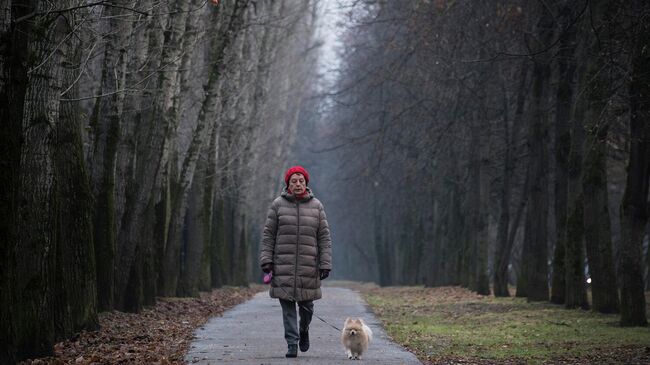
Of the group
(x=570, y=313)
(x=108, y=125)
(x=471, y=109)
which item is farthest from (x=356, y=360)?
(x=471, y=109)

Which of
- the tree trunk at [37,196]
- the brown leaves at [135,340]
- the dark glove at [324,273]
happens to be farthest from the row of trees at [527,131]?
the tree trunk at [37,196]

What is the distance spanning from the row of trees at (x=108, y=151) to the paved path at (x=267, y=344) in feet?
6.01

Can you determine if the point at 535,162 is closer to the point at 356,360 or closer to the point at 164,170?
the point at 164,170

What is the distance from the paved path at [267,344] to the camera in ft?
38.1

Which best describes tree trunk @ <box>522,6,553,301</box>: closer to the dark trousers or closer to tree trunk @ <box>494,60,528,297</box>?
tree trunk @ <box>494,60,528,297</box>

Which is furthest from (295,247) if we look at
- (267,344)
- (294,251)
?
(267,344)

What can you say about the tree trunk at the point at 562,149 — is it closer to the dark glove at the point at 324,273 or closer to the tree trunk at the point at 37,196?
the dark glove at the point at 324,273

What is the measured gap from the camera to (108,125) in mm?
17453

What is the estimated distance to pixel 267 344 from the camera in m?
13.8

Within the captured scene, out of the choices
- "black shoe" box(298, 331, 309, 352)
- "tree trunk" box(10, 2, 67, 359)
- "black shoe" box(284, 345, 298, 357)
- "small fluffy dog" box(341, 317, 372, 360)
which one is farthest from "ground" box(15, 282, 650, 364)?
"black shoe" box(298, 331, 309, 352)

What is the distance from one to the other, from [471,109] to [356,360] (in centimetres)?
2071

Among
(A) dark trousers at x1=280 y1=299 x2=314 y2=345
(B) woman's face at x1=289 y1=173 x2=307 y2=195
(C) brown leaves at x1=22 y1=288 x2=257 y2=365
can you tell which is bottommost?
(C) brown leaves at x1=22 y1=288 x2=257 y2=365

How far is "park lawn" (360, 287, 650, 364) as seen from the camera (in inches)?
524

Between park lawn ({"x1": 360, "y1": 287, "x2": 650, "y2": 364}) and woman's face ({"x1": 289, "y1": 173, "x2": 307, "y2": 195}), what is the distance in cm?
252
